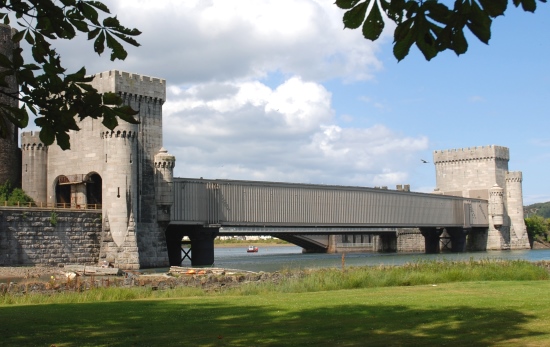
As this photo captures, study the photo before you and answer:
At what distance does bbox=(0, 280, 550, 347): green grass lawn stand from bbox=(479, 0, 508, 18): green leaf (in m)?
7.47

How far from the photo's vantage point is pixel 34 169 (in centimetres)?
6831

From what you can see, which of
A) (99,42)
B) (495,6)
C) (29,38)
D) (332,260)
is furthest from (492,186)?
(495,6)

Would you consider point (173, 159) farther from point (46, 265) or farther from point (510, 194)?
point (510, 194)

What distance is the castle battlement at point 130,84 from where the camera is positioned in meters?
62.4

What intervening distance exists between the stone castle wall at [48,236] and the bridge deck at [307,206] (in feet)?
28.5

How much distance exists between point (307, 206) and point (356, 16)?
72.9 metres

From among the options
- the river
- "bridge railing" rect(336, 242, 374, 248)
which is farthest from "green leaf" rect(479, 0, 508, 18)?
"bridge railing" rect(336, 242, 374, 248)

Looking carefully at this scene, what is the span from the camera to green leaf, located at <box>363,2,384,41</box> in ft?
24.8

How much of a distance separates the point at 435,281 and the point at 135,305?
43.2 feet

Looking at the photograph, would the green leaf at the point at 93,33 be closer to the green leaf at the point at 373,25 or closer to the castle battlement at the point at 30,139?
the green leaf at the point at 373,25

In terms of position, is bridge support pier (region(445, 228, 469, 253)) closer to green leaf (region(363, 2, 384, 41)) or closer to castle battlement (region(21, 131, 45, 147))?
castle battlement (region(21, 131, 45, 147))

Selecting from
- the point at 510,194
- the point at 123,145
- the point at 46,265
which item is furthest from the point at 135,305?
the point at 510,194

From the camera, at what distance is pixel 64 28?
10.6m

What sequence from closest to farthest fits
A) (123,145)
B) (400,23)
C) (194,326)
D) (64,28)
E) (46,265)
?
(400,23) → (64,28) → (194,326) → (46,265) → (123,145)
